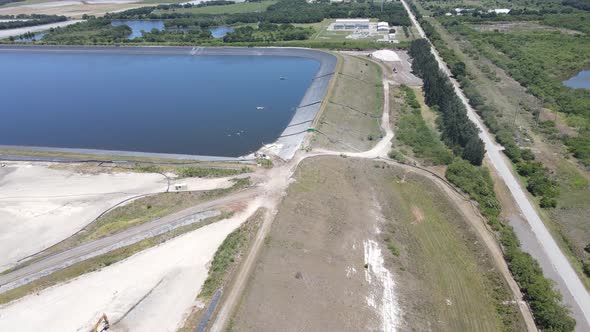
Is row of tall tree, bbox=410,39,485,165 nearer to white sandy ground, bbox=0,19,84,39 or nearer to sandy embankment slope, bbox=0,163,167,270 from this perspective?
sandy embankment slope, bbox=0,163,167,270

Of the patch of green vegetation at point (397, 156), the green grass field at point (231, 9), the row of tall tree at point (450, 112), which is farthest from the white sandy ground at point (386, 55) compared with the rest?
the green grass field at point (231, 9)

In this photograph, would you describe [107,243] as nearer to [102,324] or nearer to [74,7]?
[102,324]

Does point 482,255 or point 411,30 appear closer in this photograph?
point 482,255

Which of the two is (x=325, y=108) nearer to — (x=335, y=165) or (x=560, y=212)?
(x=335, y=165)

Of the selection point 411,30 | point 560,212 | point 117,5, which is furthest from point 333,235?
point 117,5

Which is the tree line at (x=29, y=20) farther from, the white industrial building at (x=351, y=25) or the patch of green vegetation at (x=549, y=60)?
the patch of green vegetation at (x=549, y=60)

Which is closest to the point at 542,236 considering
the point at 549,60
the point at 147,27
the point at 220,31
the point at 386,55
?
the point at 386,55
